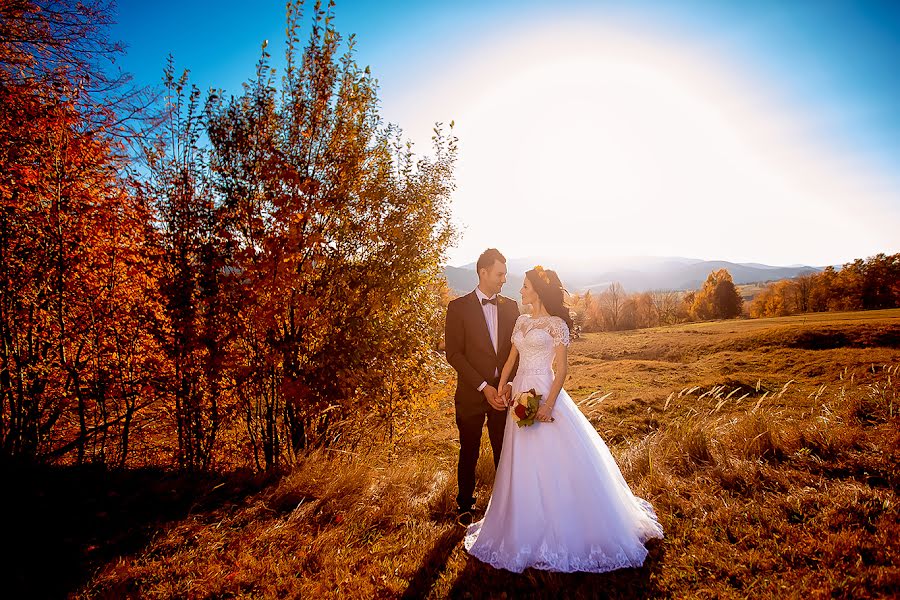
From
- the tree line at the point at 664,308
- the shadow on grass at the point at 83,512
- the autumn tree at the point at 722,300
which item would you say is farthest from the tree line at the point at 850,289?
the shadow on grass at the point at 83,512

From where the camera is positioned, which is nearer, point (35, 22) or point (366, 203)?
point (35, 22)

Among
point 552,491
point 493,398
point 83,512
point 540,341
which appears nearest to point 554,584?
point 552,491

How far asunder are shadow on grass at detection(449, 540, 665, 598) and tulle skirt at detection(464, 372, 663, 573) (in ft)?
0.25

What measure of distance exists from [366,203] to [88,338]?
193 inches

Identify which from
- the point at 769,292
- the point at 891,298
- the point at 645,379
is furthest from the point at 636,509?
the point at 769,292

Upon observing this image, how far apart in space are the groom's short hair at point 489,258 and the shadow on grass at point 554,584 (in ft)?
10.5

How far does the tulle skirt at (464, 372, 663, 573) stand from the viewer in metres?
3.72

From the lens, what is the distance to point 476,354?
16.7 ft

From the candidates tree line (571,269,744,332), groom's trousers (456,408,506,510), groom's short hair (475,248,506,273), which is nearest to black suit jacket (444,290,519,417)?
groom's trousers (456,408,506,510)

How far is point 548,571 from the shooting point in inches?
143

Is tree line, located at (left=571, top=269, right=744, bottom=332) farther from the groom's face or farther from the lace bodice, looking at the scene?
the lace bodice

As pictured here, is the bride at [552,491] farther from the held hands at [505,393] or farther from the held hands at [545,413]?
the held hands at [505,393]

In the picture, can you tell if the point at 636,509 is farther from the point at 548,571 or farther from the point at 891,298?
the point at 891,298

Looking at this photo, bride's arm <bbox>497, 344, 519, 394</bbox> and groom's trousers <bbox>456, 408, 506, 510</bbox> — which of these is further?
groom's trousers <bbox>456, 408, 506, 510</bbox>
